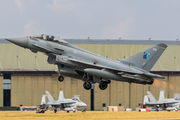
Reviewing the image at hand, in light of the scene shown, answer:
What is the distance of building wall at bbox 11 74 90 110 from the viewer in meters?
66.9

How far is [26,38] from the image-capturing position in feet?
94.2

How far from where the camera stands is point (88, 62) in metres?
30.8

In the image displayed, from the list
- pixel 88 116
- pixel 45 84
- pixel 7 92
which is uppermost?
pixel 45 84

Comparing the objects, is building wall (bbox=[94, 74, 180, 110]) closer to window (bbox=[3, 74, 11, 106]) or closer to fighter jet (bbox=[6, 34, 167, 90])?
window (bbox=[3, 74, 11, 106])

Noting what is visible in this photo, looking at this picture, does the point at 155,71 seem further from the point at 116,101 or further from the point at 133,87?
the point at 116,101

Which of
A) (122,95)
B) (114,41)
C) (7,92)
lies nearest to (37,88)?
(7,92)

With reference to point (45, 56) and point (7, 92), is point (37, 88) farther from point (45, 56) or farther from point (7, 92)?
point (45, 56)

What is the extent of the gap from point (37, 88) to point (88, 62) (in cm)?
3865

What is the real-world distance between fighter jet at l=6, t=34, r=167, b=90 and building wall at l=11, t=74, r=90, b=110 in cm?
3518

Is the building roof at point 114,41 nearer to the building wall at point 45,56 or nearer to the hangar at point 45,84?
the building wall at point 45,56

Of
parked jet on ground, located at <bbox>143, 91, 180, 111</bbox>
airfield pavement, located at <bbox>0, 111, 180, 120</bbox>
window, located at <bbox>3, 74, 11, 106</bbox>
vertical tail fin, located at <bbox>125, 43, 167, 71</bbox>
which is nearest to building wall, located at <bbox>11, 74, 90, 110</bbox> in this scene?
window, located at <bbox>3, 74, 11, 106</bbox>

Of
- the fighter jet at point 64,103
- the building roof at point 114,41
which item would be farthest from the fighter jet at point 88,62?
the building roof at point 114,41

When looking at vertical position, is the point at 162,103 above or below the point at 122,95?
below

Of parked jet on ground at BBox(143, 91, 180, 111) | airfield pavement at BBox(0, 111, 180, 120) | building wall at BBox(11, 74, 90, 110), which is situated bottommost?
airfield pavement at BBox(0, 111, 180, 120)
